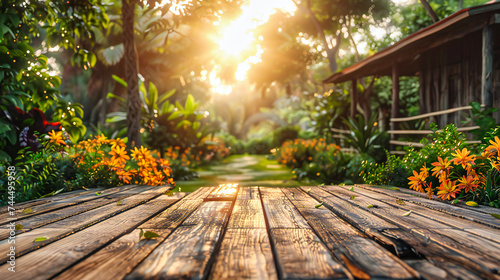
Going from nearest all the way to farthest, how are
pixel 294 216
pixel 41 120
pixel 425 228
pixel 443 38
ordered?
pixel 425 228, pixel 294 216, pixel 41 120, pixel 443 38

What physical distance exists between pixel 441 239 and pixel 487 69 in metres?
4.58

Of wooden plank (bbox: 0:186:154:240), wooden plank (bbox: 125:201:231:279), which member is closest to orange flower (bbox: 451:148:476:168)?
wooden plank (bbox: 125:201:231:279)

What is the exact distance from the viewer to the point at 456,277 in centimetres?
105

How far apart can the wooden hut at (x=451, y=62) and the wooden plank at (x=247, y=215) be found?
435cm

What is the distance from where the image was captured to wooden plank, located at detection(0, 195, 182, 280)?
3.65ft

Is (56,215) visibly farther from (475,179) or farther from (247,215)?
(475,179)

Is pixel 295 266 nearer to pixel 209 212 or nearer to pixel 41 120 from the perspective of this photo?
pixel 209 212

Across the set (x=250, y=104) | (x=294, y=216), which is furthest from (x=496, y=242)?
(x=250, y=104)

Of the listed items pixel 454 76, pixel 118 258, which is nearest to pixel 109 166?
pixel 118 258

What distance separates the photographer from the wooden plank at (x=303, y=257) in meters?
1.07

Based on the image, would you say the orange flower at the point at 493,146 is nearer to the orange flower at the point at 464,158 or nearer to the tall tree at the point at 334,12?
the orange flower at the point at 464,158

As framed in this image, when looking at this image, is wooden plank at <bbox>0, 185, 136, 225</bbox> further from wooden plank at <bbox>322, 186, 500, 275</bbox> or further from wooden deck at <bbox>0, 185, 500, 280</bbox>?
wooden plank at <bbox>322, 186, 500, 275</bbox>

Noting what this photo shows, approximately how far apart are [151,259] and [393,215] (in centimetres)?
147

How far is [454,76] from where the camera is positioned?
7586 mm
